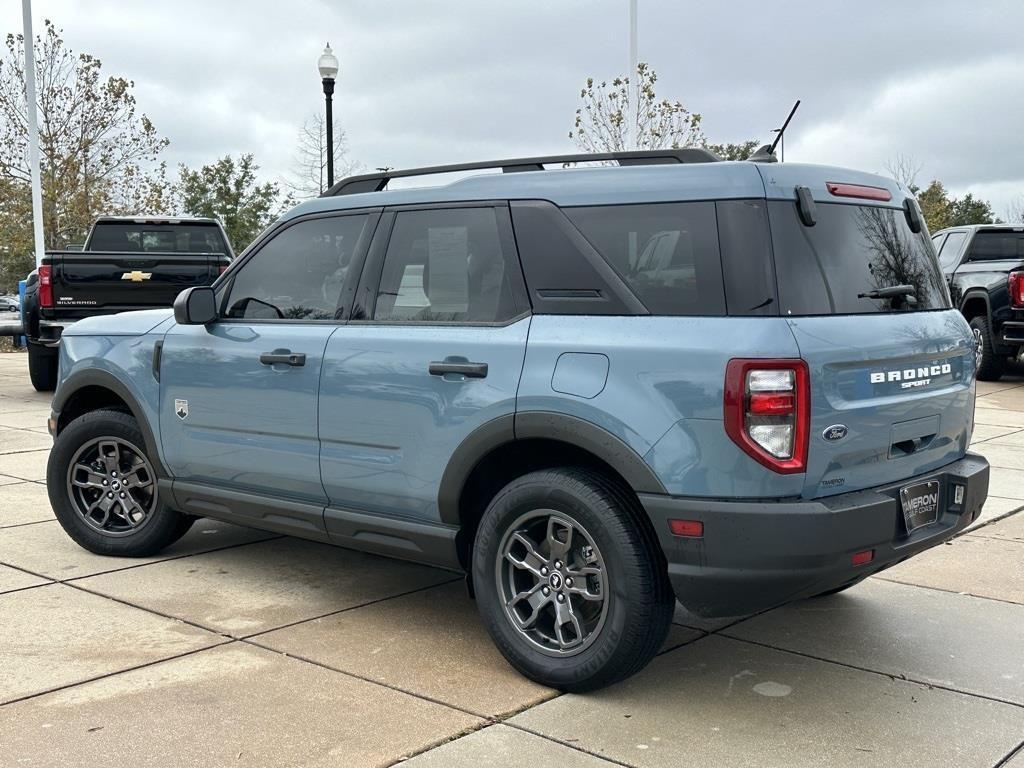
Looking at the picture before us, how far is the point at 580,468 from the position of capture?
3965 mm

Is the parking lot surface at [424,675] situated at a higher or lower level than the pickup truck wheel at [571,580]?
lower

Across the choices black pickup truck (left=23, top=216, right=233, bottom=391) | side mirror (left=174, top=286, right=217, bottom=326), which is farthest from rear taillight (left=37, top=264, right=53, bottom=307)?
side mirror (left=174, top=286, right=217, bottom=326)

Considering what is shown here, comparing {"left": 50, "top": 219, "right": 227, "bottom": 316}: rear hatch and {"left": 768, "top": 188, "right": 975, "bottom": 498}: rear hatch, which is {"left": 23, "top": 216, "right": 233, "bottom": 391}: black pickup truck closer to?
{"left": 50, "top": 219, "right": 227, "bottom": 316}: rear hatch

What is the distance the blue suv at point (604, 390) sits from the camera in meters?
3.57

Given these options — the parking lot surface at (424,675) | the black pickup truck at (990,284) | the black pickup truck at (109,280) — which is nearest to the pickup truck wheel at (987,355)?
the black pickup truck at (990,284)

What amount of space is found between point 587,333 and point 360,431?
3.76 ft

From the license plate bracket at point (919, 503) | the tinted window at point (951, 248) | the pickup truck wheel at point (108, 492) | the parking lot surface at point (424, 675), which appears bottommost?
the parking lot surface at point (424, 675)

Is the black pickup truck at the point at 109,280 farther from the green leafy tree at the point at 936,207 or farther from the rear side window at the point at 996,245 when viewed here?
the green leafy tree at the point at 936,207

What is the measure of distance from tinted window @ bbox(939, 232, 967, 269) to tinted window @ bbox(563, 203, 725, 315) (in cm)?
1246

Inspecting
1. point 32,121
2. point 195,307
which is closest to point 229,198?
point 32,121

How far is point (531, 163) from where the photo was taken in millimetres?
4402

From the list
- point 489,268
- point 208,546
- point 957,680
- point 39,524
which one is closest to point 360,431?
point 489,268

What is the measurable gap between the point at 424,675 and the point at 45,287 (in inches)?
332

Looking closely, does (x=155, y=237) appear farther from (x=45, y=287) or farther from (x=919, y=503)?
(x=919, y=503)
